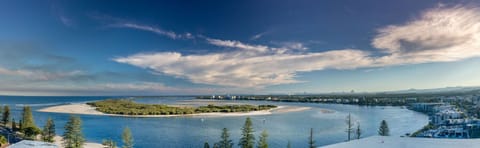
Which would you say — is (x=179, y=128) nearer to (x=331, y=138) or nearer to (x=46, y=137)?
(x=46, y=137)

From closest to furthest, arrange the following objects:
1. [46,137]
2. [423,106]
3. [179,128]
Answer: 1. [46,137]
2. [179,128]
3. [423,106]

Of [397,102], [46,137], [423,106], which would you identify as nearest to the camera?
[46,137]

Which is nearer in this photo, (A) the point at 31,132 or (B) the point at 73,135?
(B) the point at 73,135

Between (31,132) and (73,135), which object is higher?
(73,135)

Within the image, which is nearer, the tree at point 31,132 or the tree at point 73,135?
the tree at point 73,135

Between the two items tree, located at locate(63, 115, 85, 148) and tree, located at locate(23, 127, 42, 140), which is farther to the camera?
tree, located at locate(23, 127, 42, 140)

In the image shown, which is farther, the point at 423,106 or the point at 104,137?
the point at 423,106

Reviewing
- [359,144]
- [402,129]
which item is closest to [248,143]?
[359,144]

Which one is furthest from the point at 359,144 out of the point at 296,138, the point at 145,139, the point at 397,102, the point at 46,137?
the point at 397,102

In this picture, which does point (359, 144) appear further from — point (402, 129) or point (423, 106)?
point (423, 106)

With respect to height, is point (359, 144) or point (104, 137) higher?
point (359, 144)
